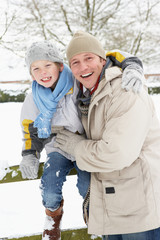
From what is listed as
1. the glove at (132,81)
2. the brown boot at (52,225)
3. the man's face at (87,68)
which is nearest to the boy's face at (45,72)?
the man's face at (87,68)

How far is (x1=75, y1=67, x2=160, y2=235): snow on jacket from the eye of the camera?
1.15m

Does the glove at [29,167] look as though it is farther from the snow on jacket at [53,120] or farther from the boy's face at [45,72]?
the boy's face at [45,72]

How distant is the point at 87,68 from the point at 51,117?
0.46 m

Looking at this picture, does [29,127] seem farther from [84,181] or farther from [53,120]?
[84,181]

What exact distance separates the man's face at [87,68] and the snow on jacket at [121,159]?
0.42ft

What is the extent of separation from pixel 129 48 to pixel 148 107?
21.9 feet

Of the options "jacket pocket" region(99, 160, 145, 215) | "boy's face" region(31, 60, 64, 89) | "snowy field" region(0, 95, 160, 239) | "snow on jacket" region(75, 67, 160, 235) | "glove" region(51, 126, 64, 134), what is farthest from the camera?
"snowy field" region(0, 95, 160, 239)

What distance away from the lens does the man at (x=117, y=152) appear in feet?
3.77

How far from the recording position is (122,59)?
1.44m

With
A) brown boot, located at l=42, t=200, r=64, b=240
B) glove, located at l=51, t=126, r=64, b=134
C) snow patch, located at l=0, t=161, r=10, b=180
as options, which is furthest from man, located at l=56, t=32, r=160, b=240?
snow patch, located at l=0, t=161, r=10, b=180

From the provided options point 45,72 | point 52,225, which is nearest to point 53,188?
point 52,225

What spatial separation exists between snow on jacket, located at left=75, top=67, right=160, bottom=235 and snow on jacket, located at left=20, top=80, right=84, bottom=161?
21 centimetres

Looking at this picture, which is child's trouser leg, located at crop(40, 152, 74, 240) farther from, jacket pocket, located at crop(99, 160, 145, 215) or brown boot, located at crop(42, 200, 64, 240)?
jacket pocket, located at crop(99, 160, 145, 215)

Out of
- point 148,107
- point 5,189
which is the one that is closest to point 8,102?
point 5,189
